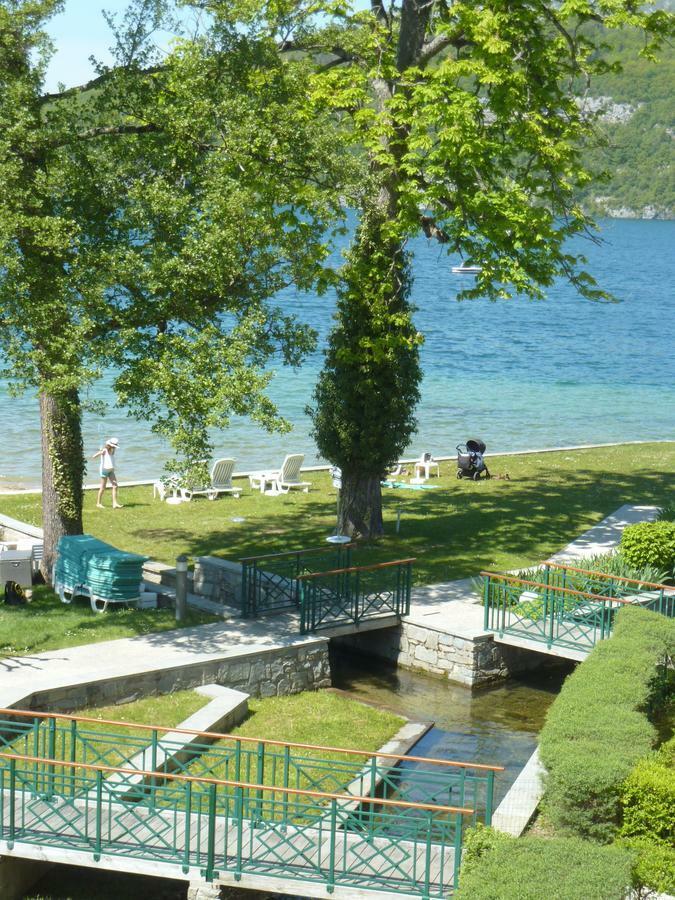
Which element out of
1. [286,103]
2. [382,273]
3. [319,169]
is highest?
[286,103]

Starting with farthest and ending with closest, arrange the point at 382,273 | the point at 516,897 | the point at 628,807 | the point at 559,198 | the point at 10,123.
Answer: the point at 382,273 < the point at 559,198 < the point at 10,123 < the point at 628,807 < the point at 516,897

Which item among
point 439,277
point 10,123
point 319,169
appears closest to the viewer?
point 10,123

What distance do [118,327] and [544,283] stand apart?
22.4ft

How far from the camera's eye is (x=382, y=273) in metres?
19.7

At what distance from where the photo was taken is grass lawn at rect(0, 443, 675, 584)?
2025 cm

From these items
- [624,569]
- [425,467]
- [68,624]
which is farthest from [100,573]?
[425,467]

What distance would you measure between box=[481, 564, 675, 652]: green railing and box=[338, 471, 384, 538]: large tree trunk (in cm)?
458

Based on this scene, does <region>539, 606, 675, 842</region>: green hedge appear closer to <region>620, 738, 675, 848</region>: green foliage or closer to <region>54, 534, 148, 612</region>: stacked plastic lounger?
<region>620, 738, 675, 848</region>: green foliage

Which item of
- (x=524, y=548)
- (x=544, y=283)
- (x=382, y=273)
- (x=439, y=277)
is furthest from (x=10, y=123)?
(x=439, y=277)

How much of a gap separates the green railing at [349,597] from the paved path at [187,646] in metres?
0.19

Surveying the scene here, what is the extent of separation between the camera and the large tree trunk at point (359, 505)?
68.1 ft

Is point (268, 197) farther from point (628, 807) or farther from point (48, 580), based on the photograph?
point (628, 807)

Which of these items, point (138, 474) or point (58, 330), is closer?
point (58, 330)

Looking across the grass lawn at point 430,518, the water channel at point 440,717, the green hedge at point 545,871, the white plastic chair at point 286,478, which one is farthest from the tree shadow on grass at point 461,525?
the green hedge at point 545,871
